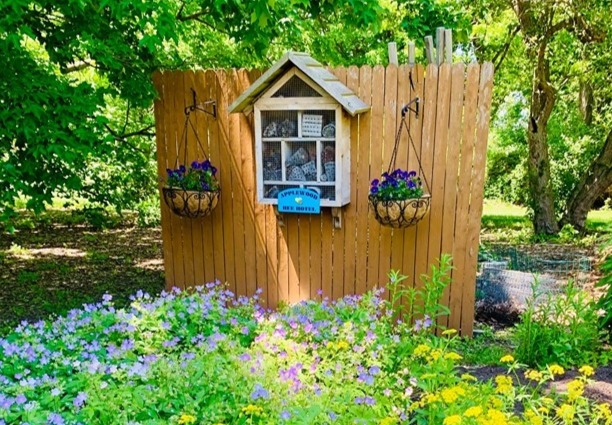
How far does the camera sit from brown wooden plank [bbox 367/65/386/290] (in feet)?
11.7

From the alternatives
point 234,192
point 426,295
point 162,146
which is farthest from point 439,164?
point 162,146

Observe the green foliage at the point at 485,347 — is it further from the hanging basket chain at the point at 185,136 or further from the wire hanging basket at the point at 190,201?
the hanging basket chain at the point at 185,136

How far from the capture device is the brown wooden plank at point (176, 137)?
3.96 metres

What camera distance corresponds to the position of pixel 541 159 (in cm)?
833

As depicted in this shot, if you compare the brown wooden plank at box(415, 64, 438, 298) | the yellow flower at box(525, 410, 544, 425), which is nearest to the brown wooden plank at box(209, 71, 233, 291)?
the brown wooden plank at box(415, 64, 438, 298)

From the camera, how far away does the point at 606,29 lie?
7121mm

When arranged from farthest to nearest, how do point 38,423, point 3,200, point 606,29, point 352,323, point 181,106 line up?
point 606,29 < point 181,106 < point 3,200 < point 352,323 < point 38,423

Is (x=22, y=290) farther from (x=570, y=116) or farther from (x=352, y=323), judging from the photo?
(x=570, y=116)

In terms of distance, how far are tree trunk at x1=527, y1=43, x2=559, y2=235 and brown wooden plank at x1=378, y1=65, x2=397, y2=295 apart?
5.62 meters

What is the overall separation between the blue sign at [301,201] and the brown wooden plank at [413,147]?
0.69 metres

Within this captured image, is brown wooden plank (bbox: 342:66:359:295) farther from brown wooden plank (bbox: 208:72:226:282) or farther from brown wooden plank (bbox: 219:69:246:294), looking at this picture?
brown wooden plank (bbox: 208:72:226:282)

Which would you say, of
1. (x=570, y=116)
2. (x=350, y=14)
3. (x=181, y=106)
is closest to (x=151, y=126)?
(x=181, y=106)

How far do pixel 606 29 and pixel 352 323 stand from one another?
22.5 feet

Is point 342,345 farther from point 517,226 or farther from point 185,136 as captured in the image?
point 517,226
